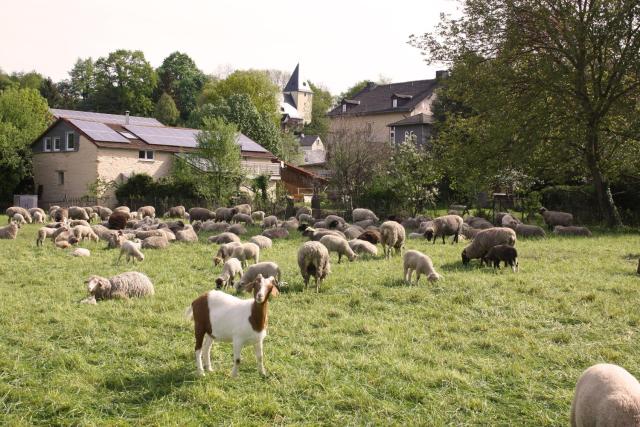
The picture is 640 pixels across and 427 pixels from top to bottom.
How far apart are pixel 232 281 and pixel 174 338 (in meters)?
4.58

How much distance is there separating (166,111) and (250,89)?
1378 cm

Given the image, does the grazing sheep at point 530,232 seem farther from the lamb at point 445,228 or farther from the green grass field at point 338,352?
the green grass field at point 338,352

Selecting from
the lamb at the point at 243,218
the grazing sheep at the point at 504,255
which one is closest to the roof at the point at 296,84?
the lamb at the point at 243,218

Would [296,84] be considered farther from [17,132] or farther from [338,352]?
[338,352]

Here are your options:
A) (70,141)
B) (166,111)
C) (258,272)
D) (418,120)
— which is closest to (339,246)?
(258,272)

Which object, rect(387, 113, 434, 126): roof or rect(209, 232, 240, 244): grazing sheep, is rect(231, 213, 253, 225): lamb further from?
rect(387, 113, 434, 126): roof

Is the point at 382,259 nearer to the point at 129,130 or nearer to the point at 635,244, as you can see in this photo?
the point at 635,244

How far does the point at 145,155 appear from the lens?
43.5 m

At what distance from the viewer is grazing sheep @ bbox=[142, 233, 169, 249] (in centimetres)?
1828

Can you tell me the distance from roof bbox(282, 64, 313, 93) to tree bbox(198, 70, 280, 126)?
34538mm

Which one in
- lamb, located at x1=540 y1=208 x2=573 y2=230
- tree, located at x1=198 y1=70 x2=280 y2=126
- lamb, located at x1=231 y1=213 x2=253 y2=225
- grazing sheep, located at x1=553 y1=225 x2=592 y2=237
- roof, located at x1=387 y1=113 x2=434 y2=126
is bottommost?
lamb, located at x1=231 y1=213 x2=253 y2=225

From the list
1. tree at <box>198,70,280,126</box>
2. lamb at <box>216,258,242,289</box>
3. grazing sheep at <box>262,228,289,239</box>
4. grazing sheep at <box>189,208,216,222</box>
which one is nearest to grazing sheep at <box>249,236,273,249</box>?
grazing sheep at <box>262,228,289,239</box>

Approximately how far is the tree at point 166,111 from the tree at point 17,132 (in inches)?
948

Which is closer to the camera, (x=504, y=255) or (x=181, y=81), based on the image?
(x=504, y=255)
